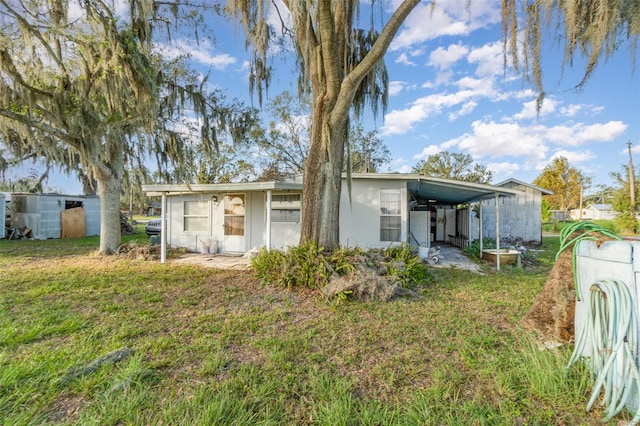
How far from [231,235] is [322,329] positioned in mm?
7051

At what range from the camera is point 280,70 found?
6973 millimetres

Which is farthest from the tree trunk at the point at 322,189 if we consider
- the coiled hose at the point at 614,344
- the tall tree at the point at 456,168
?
the tall tree at the point at 456,168

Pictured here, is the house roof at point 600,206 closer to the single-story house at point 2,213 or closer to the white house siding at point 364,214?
the white house siding at point 364,214

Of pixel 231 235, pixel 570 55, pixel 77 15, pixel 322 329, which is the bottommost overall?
pixel 322 329

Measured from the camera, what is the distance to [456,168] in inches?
1097

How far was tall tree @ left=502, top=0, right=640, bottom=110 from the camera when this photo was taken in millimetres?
3547

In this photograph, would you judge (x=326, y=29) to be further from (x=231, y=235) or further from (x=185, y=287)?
(x=231, y=235)

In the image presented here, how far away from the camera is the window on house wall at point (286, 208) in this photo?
9.38m

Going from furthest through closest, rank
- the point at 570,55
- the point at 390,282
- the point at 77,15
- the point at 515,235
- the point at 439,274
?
the point at 515,235 < the point at 77,15 < the point at 439,274 < the point at 390,282 < the point at 570,55

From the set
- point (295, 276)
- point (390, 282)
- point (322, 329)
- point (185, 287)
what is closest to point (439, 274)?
point (390, 282)

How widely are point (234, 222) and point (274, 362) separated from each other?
765cm

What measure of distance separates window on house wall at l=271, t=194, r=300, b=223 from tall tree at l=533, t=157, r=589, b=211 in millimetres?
27122

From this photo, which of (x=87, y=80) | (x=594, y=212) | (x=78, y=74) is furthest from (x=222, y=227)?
(x=594, y=212)

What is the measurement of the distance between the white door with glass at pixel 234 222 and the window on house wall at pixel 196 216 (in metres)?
0.83
